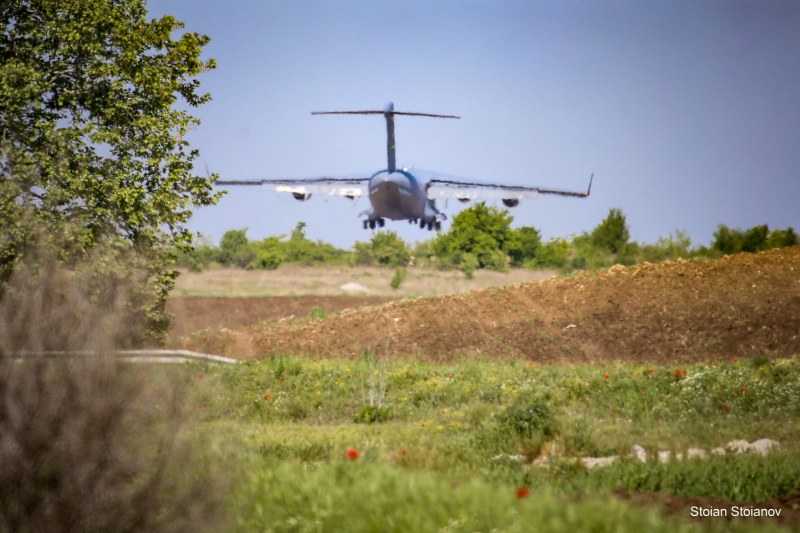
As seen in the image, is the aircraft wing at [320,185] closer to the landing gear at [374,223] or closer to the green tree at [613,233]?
the landing gear at [374,223]

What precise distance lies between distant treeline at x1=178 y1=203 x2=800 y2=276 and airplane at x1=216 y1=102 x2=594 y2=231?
13.2 feet

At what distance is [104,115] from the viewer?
20.7 m

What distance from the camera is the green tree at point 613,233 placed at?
49.9 meters

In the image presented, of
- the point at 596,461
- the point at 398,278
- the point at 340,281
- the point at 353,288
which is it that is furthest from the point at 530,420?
the point at 340,281

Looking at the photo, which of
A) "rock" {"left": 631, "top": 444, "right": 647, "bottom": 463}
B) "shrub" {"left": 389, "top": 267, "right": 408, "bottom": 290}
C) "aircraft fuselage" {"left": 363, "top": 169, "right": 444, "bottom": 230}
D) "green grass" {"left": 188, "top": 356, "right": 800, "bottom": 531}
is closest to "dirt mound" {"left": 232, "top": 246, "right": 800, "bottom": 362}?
"green grass" {"left": 188, "top": 356, "right": 800, "bottom": 531}

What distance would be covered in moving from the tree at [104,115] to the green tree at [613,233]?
31.9 metres

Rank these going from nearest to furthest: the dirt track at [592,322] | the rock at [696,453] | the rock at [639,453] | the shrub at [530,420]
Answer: the rock at [696,453] → the rock at [639,453] → the shrub at [530,420] → the dirt track at [592,322]

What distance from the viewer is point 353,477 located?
8133 mm

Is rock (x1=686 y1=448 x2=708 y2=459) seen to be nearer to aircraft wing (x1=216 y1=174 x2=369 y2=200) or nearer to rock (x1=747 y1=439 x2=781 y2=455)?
rock (x1=747 y1=439 x2=781 y2=455)

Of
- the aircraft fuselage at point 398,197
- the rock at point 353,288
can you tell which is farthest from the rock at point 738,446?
the rock at point 353,288

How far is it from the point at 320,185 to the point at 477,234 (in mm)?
14450

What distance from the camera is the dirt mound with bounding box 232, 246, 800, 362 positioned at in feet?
88.3

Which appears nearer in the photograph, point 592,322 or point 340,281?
point 592,322

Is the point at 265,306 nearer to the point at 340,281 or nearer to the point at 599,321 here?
the point at 340,281
